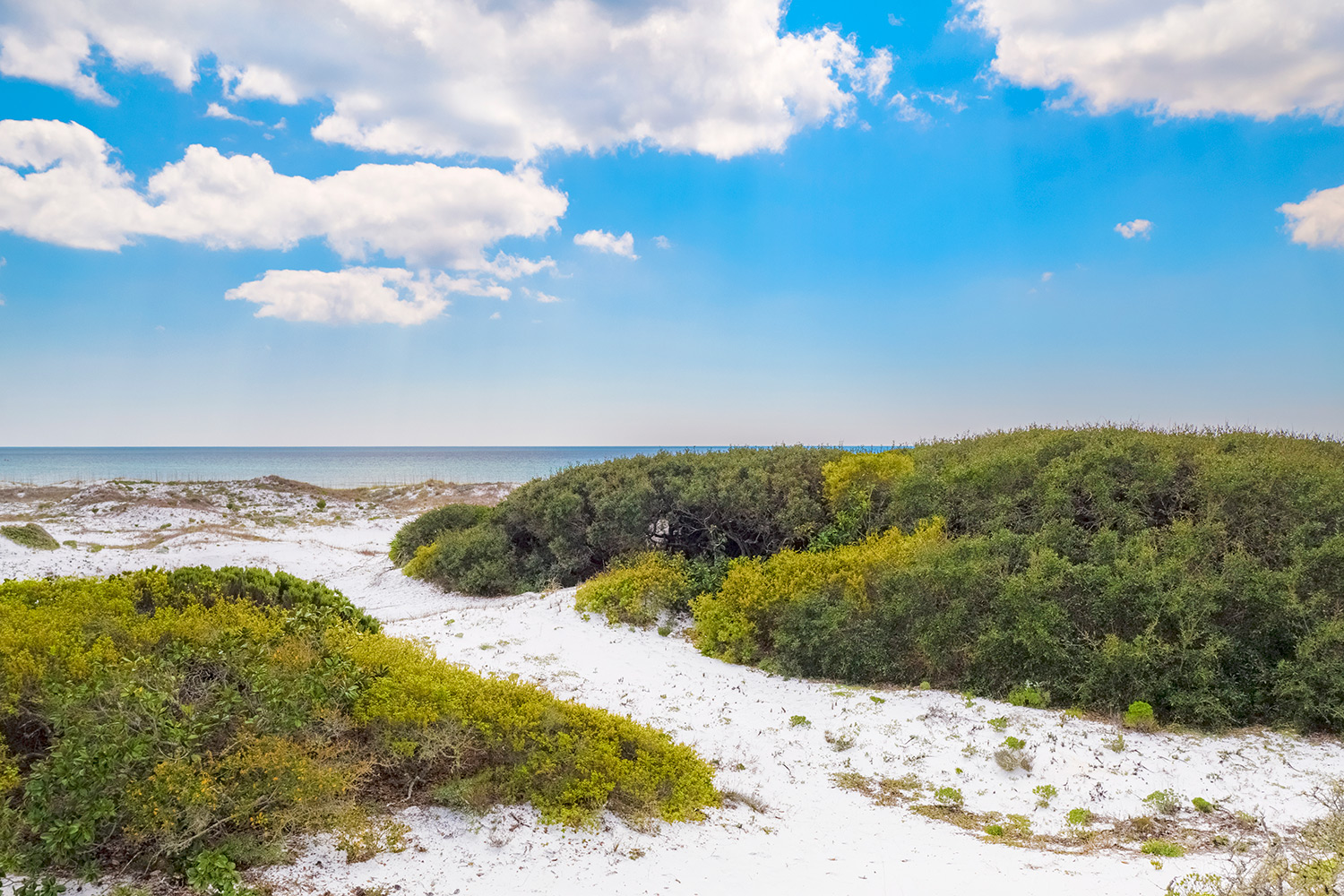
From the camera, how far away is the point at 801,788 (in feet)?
19.6

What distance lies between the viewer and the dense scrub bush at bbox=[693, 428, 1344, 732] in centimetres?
723

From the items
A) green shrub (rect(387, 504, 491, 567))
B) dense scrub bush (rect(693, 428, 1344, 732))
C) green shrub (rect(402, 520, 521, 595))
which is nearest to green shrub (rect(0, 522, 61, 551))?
green shrub (rect(387, 504, 491, 567))

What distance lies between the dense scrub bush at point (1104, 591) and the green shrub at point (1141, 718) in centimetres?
29

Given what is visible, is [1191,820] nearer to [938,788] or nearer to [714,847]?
[938,788]

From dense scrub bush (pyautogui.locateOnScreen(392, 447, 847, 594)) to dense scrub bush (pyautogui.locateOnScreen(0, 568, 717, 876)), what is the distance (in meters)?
6.56

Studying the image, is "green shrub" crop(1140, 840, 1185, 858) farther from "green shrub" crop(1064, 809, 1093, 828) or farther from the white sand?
"green shrub" crop(1064, 809, 1093, 828)

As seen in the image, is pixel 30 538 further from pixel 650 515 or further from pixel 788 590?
pixel 788 590

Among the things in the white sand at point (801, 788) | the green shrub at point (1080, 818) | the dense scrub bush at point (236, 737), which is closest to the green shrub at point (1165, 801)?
the white sand at point (801, 788)

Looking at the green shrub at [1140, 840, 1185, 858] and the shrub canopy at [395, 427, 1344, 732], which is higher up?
the shrub canopy at [395, 427, 1344, 732]

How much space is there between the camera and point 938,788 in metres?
6.02

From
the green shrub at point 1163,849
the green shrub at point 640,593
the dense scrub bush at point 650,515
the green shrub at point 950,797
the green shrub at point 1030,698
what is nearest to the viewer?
the green shrub at point 1163,849

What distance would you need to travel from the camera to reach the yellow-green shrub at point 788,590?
356 inches

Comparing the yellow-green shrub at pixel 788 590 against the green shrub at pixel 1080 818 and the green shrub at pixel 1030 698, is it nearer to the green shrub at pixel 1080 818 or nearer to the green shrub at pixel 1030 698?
the green shrub at pixel 1030 698

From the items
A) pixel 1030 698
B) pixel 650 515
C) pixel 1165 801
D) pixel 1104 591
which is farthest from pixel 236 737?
pixel 650 515
